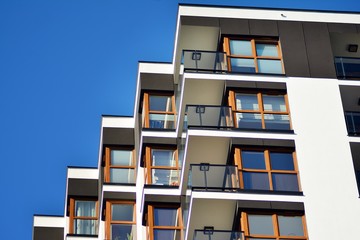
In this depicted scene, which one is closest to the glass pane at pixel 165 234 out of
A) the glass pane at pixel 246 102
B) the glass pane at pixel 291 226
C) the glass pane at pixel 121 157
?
the glass pane at pixel 291 226

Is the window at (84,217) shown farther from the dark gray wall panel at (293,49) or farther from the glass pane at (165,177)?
the dark gray wall panel at (293,49)

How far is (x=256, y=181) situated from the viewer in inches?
1522

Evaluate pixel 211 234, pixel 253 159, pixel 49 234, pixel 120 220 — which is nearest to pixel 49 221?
pixel 49 234

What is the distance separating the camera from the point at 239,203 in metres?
37.9

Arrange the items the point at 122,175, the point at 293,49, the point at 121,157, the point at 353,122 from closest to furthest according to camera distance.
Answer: the point at 353,122
the point at 293,49
the point at 122,175
the point at 121,157

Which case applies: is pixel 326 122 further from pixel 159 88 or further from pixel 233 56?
pixel 159 88

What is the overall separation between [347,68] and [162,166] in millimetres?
7386

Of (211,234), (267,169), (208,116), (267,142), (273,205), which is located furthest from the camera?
(208,116)

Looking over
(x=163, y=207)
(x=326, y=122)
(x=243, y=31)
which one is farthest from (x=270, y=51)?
(x=163, y=207)

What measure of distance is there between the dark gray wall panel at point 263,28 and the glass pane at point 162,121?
444cm

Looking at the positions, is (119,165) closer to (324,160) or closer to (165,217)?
(165,217)

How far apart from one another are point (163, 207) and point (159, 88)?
18.2 feet

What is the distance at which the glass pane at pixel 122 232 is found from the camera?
144 ft

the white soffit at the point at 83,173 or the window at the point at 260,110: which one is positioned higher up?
the white soffit at the point at 83,173
